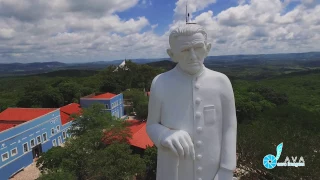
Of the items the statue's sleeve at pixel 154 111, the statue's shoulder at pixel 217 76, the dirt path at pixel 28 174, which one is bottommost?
the dirt path at pixel 28 174

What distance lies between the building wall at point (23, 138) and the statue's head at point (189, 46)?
74.7 feet

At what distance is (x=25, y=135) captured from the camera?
2528cm

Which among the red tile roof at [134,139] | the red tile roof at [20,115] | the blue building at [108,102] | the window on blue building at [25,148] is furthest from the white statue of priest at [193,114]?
the blue building at [108,102]

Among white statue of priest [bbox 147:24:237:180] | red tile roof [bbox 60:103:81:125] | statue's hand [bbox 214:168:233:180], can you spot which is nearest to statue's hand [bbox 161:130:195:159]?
white statue of priest [bbox 147:24:237:180]

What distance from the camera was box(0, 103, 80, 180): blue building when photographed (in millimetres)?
22938

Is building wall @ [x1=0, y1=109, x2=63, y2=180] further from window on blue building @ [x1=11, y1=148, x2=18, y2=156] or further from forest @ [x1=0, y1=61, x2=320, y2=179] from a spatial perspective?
A: forest @ [x1=0, y1=61, x2=320, y2=179]

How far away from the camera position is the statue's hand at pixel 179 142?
3479 mm

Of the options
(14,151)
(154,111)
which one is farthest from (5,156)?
(154,111)

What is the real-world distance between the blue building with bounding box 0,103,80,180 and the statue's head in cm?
2276

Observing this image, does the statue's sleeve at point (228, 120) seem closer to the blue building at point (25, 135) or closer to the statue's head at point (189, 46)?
the statue's head at point (189, 46)

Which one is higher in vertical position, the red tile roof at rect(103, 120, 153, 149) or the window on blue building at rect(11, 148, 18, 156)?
the red tile roof at rect(103, 120, 153, 149)

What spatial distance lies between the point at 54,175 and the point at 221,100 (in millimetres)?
13556

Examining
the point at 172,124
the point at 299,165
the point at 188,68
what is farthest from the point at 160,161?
the point at 299,165

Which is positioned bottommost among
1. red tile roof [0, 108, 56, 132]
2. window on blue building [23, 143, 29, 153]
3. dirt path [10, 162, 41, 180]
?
dirt path [10, 162, 41, 180]
